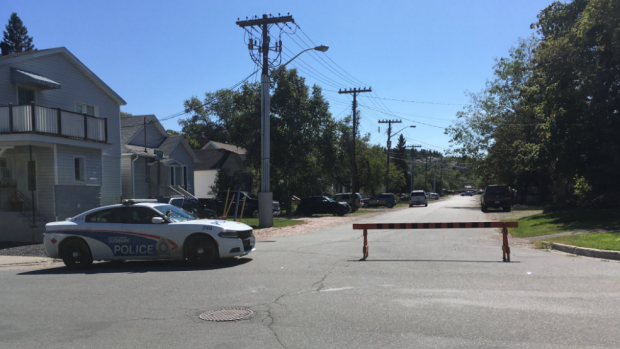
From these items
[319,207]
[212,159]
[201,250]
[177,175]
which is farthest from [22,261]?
[212,159]

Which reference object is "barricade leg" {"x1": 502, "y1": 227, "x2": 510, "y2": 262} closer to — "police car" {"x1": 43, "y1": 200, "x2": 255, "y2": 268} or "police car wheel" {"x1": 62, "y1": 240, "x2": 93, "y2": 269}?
"police car" {"x1": 43, "y1": 200, "x2": 255, "y2": 268}

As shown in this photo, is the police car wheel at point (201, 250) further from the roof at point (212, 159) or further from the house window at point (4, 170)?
the roof at point (212, 159)

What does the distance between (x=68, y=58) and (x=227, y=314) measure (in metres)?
19.3

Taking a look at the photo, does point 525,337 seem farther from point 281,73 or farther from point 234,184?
point 234,184

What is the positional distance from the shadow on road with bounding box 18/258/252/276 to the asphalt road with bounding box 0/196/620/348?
5 centimetres

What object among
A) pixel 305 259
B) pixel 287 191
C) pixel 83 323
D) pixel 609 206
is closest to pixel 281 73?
pixel 287 191

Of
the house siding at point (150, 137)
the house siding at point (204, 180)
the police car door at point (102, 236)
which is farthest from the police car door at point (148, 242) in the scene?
the house siding at point (204, 180)

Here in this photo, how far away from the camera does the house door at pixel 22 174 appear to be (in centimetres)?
1903

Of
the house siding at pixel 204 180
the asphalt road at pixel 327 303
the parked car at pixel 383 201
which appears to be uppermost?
the house siding at pixel 204 180

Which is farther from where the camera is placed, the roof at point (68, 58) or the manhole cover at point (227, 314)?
the roof at point (68, 58)

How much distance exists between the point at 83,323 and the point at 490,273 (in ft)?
23.1

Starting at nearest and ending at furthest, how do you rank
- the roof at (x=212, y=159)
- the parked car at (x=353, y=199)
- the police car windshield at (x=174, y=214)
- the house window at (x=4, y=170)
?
1. the police car windshield at (x=174, y=214)
2. the house window at (x=4, y=170)
3. the parked car at (x=353, y=199)
4. the roof at (x=212, y=159)

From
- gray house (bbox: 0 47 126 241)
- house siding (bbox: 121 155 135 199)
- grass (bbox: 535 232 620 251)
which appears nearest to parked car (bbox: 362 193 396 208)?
house siding (bbox: 121 155 135 199)

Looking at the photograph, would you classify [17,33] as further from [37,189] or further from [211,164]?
[37,189]
